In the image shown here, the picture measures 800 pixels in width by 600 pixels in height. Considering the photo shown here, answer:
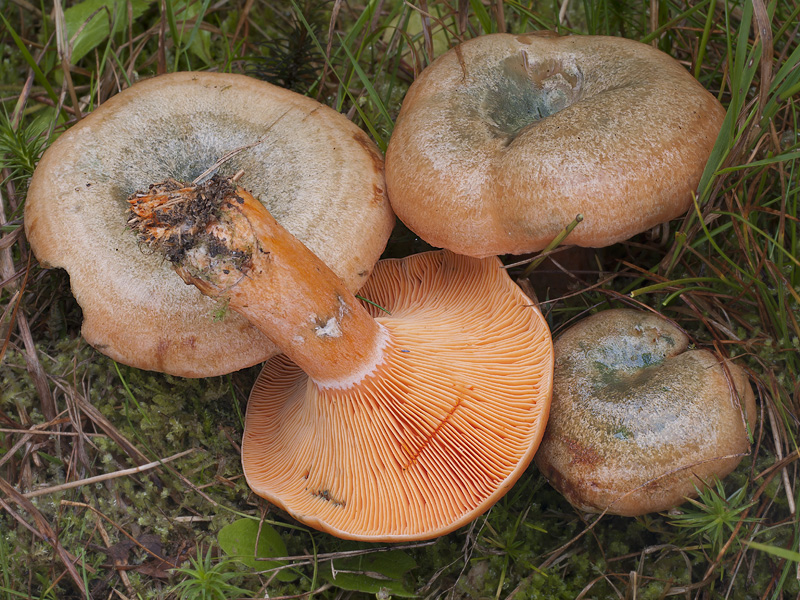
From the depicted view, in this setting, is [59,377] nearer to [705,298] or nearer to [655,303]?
[655,303]

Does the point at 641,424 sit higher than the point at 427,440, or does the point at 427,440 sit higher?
the point at 641,424

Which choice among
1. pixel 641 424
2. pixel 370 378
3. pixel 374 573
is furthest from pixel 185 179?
pixel 641 424

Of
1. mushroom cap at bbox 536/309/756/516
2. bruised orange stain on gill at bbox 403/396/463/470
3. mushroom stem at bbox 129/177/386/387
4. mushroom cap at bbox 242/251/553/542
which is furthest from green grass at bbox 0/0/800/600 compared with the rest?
mushroom stem at bbox 129/177/386/387

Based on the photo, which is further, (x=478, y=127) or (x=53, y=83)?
(x=53, y=83)

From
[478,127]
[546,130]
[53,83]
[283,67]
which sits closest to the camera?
[546,130]

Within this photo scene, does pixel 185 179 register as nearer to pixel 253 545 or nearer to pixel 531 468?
pixel 253 545

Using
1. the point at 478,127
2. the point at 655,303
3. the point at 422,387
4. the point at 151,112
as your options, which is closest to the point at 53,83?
the point at 151,112
